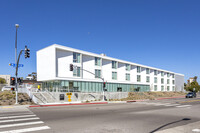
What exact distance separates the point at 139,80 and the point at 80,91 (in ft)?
91.2

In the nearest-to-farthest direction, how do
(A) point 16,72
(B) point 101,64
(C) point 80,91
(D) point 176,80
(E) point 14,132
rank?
(E) point 14,132
(A) point 16,72
(C) point 80,91
(B) point 101,64
(D) point 176,80

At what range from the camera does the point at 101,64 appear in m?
44.7

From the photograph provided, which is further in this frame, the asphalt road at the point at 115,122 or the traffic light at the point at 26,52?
the traffic light at the point at 26,52

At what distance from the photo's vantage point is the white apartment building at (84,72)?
3556 centimetres

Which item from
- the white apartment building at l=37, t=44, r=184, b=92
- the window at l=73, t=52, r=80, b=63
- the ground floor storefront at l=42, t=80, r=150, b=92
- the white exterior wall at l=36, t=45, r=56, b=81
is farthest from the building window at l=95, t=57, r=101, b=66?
the white exterior wall at l=36, t=45, r=56, b=81

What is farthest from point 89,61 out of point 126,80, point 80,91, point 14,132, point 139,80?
point 14,132

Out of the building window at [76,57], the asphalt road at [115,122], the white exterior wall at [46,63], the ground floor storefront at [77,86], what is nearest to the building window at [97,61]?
the ground floor storefront at [77,86]

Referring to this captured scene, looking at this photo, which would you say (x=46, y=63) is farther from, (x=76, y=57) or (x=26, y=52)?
(x=26, y=52)

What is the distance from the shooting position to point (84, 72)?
40.2 metres

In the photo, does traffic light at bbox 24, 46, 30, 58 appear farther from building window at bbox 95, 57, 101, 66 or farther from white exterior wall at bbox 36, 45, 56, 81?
building window at bbox 95, 57, 101, 66

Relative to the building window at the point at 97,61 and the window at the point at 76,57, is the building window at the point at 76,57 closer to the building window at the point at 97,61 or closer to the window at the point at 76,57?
the window at the point at 76,57

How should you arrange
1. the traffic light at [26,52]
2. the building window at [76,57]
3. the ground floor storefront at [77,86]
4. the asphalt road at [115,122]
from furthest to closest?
the building window at [76,57]
the ground floor storefront at [77,86]
the traffic light at [26,52]
the asphalt road at [115,122]

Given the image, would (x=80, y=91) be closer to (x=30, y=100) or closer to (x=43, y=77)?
(x=43, y=77)

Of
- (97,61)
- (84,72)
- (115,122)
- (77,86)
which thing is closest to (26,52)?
(115,122)
